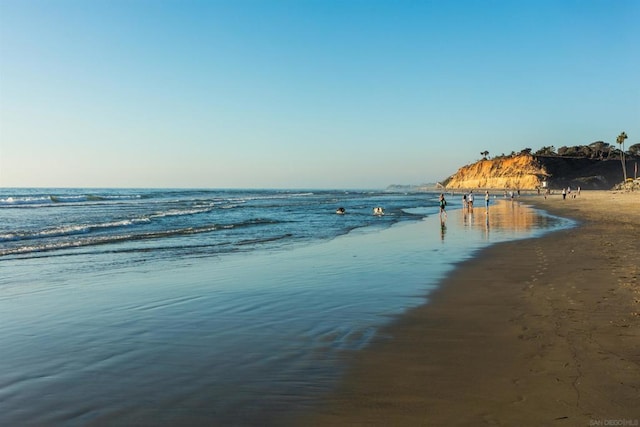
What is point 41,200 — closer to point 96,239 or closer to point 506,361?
point 96,239

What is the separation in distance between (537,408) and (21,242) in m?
21.4

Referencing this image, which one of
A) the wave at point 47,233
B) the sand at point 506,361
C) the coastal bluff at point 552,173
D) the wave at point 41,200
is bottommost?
the sand at point 506,361

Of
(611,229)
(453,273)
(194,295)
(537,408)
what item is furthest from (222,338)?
(611,229)

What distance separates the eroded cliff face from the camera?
124 metres

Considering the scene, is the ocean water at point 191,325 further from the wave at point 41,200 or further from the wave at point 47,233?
the wave at point 41,200

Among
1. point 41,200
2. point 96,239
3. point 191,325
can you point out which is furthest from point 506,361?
point 41,200

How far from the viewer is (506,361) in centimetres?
539

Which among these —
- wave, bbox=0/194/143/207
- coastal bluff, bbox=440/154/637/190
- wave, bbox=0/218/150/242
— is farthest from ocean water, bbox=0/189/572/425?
coastal bluff, bbox=440/154/637/190

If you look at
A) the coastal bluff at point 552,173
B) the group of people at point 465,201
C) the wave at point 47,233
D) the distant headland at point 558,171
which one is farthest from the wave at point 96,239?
the coastal bluff at point 552,173

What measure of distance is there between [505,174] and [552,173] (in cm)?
1377

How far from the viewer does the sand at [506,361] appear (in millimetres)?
4143

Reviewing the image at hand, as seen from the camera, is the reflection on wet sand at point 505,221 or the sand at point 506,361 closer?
the sand at point 506,361

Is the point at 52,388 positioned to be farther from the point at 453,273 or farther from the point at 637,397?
the point at 453,273

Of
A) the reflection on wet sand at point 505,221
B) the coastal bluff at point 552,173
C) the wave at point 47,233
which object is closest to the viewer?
the wave at point 47,233
